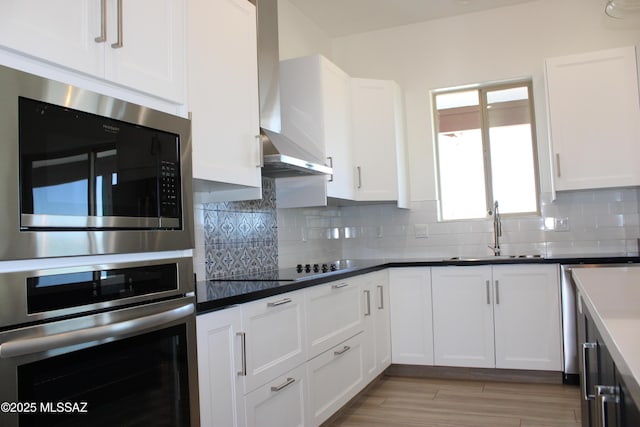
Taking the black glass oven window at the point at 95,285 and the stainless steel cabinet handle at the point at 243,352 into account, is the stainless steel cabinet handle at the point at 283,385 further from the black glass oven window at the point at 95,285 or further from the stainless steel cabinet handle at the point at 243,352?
the black glass oven window at the point at 95,285

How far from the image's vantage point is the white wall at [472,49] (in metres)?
4.24

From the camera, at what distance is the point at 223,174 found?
239cm

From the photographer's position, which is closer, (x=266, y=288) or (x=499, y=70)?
(x=266, y=288)

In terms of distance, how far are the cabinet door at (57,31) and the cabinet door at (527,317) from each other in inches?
124

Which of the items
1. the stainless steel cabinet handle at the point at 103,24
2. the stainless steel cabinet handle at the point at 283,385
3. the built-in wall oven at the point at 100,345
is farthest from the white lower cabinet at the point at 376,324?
the stainless steel cabinet handle at the point at 103,24

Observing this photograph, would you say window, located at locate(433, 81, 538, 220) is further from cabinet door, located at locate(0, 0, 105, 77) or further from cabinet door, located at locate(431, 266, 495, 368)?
cabinet door, located at locate(0, 0, 105, 77)

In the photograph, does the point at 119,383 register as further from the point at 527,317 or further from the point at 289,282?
the point at 527,317

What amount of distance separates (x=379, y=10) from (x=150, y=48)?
10.2ft

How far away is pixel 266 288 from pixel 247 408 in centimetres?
49

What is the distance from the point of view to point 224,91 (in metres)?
2.40

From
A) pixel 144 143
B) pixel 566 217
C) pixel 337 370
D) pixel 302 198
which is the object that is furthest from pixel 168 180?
pixel 566 217

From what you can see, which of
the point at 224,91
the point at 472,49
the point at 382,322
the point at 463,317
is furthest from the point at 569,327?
the point at 224,91

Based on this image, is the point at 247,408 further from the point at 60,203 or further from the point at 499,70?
the point at 499,70

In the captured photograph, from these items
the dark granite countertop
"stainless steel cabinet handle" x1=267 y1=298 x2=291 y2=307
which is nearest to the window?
the dark granite countertop
